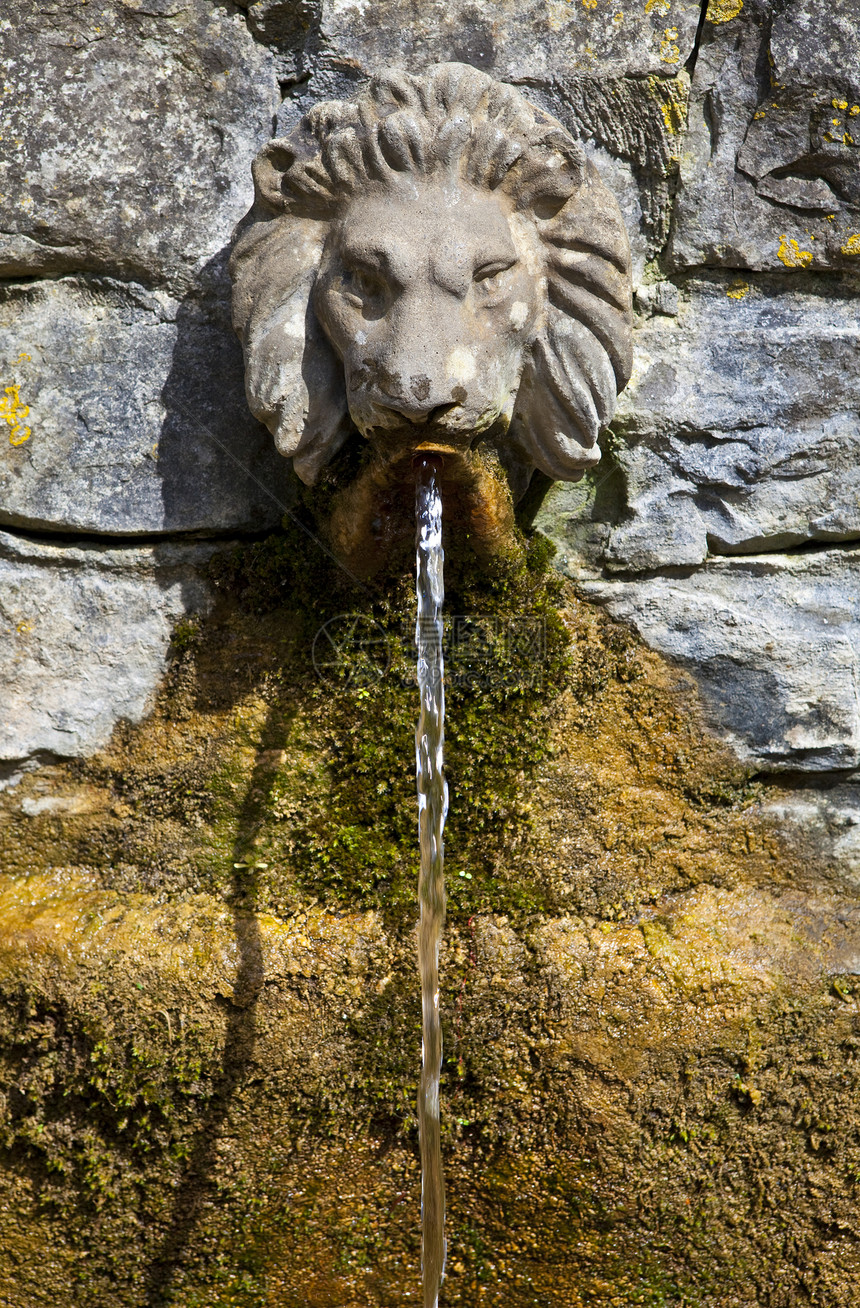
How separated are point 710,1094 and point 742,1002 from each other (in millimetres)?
137

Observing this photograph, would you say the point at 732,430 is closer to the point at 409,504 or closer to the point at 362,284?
the point at 409,504

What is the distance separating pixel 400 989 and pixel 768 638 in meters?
0.75

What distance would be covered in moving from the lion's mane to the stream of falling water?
0.85ft

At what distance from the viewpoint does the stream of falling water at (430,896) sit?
1.43 metres

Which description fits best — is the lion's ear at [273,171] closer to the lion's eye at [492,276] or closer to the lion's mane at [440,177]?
the lion's mane at [440,177]

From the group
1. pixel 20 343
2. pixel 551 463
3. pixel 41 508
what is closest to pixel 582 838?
pixel 551 463

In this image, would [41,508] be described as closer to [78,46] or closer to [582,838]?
[78,46]

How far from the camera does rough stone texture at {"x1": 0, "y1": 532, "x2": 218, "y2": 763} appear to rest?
1511 millimetres

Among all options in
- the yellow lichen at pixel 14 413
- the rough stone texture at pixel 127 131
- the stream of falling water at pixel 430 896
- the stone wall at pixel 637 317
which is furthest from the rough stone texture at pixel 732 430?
the yellow lichen at pixel 14 413

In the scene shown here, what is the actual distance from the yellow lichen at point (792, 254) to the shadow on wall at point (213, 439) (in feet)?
2.51

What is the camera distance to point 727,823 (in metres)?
1.59

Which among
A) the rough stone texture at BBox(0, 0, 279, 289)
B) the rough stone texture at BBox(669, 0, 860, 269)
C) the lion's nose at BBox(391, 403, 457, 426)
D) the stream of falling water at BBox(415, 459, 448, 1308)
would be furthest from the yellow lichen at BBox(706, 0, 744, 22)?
the stream of falling water at BBox(415, 459, 448, 1308)

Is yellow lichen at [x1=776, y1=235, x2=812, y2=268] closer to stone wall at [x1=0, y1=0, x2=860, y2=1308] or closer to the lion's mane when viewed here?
stone wall at [x1=0, y1=0, x2=860, y2=1308]

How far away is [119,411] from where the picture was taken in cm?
148
